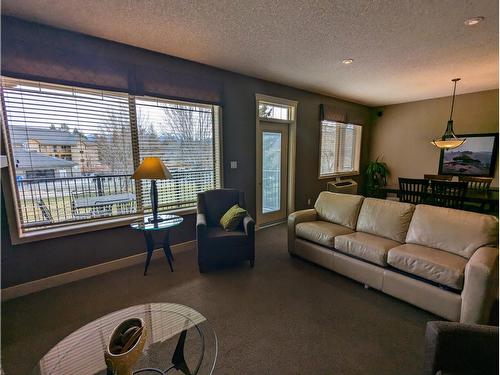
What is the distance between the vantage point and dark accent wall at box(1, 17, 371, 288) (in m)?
2.26

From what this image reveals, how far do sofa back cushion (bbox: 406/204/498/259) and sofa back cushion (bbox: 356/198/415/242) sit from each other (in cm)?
7

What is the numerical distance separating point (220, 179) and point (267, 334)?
2.39 m

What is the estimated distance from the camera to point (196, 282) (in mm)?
2584

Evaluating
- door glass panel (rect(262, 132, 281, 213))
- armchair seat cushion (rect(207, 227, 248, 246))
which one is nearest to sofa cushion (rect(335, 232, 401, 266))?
armchair seat cushion (rect(207, 227, 248, 246))

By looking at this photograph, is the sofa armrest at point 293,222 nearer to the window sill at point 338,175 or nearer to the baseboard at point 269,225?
the baseboard at point 269,225

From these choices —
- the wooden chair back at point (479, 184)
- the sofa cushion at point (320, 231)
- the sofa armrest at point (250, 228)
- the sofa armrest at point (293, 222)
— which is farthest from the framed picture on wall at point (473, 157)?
the sofa armrest at point (250, 228)

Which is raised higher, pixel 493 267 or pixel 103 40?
pixel 103 40

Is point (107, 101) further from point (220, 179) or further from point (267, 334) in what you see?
point (267, 334)

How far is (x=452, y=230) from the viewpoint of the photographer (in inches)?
85.8

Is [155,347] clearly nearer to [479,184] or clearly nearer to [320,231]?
[320,231]

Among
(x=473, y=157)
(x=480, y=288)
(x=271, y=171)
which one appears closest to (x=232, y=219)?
(x=271, y=171)

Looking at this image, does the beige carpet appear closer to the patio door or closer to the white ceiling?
the patio door

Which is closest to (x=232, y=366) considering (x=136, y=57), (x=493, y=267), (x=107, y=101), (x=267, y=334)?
(x=267, y=334)

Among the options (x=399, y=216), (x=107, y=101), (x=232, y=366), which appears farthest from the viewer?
(x=107, y=101)
